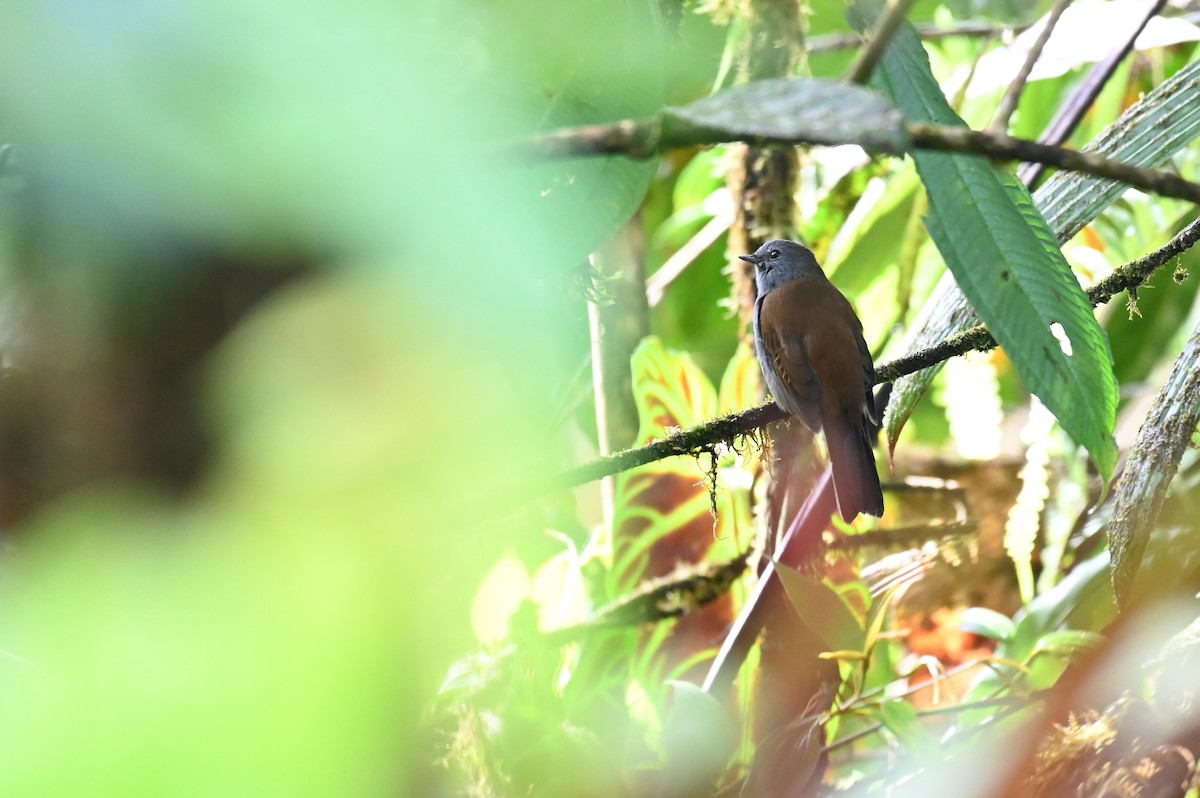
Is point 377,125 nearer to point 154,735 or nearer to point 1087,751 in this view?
point 154,735

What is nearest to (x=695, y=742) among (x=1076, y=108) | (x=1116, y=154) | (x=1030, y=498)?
(x=1030, y=498)

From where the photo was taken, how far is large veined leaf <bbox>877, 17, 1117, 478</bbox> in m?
0.58

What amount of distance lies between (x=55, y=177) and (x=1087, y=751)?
99 cm

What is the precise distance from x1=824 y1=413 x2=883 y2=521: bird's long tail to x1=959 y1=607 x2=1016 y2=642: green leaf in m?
0.20

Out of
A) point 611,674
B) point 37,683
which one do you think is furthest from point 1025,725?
point 37,683

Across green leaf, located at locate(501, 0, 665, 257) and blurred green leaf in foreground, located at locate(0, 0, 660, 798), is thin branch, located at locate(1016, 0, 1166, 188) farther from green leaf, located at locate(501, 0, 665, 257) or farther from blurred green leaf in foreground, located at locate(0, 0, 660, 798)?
blurred green leaf in foreground, located at locate(0, 0, 660, 798)

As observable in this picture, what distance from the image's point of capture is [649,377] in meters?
1.37

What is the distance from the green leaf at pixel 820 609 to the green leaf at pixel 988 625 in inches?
7.7

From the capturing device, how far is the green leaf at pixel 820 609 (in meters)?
1.07

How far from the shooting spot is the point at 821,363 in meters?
1.27

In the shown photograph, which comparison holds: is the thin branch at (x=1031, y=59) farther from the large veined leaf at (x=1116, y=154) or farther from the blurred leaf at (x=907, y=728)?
the blurred leaf at (x=907, y=728)

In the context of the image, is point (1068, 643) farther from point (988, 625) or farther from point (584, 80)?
point (584, 80)

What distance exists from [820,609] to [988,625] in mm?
256

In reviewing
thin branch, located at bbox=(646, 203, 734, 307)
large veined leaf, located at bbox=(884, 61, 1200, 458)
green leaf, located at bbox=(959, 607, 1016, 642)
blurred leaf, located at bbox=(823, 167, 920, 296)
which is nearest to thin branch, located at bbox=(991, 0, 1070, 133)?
large veined leaf, located at bbox=(884, 61, 1200, 458)
